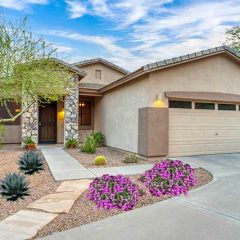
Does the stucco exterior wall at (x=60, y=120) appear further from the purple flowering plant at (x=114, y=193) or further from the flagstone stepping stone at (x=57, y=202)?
the purple flowering plant at (x=114, y=193)

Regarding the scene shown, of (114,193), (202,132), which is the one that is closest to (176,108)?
(202,132)

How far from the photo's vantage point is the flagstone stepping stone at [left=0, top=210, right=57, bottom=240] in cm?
402

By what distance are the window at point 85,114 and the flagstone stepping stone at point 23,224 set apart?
519 inches

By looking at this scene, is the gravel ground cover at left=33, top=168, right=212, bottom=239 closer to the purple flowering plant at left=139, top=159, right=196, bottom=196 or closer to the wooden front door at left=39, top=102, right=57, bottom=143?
the purple flowering plant at left=139, top=159, right=196, bottom=196

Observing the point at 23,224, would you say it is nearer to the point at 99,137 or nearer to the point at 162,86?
the point at 162,86

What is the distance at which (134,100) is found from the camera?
39.7 feet

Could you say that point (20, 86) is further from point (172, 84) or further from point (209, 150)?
point (209, 150)

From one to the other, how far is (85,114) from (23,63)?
10172 mm

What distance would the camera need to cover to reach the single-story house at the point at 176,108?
10680 millimetres

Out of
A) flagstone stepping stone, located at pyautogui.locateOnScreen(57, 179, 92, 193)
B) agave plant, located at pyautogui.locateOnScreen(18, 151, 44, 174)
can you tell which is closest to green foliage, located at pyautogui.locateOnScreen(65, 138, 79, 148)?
agave plant, located at pyautogui.locateOnScreen(18, 151, 44, 174)

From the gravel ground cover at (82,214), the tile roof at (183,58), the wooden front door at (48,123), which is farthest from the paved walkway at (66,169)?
the wooden front door at (48,123)

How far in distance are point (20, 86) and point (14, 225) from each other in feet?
17.9

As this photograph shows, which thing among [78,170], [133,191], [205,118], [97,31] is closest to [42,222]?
[133,191]

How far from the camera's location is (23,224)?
4.43 meters
